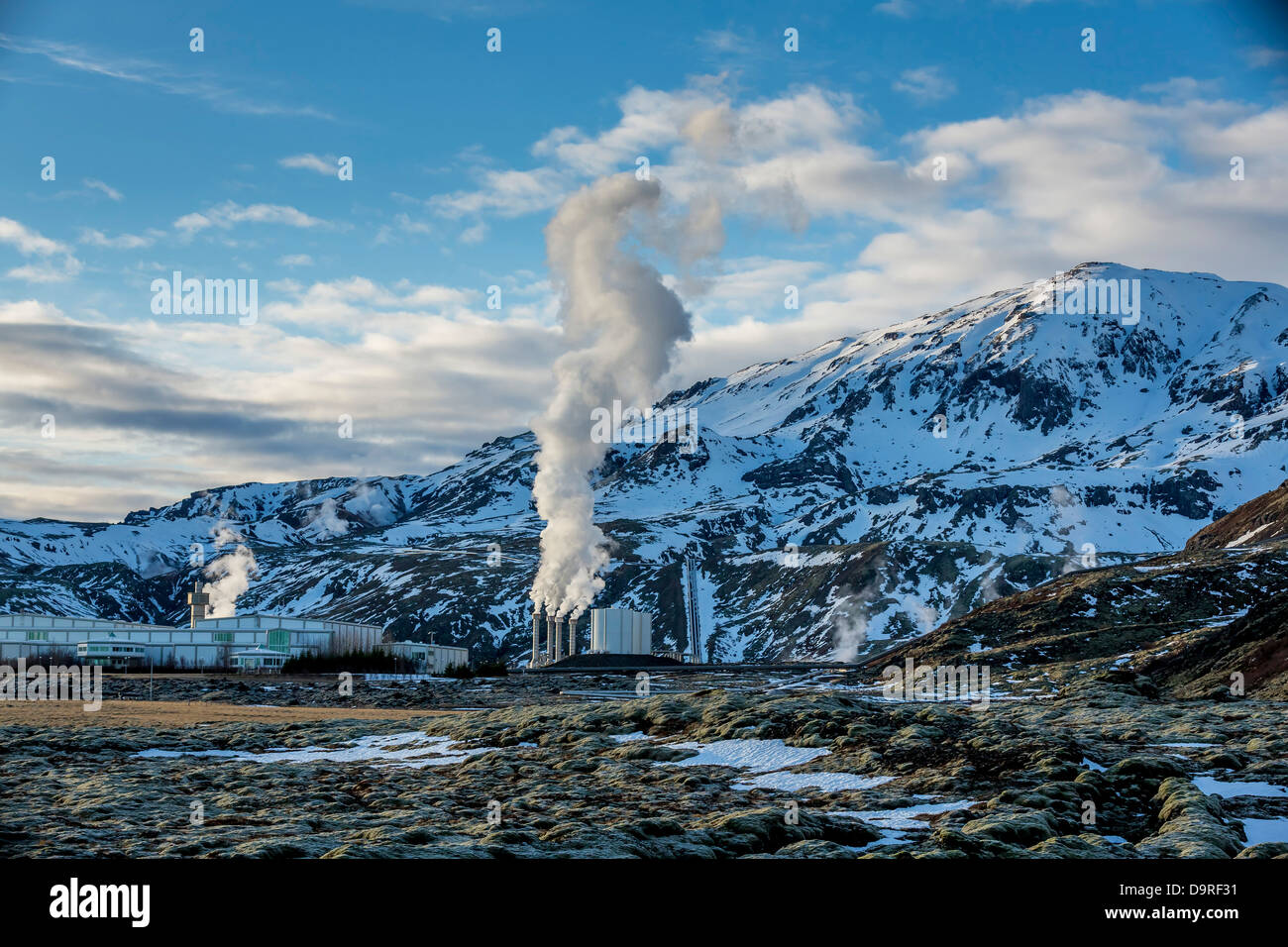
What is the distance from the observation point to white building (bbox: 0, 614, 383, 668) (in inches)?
5748

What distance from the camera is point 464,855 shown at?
24.6 meters

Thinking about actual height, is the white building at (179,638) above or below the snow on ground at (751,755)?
below

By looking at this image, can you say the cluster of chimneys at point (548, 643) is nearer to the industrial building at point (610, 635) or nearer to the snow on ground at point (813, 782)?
the industrial building at point (610, 635)

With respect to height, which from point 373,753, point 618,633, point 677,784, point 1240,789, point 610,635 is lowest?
point 610,635

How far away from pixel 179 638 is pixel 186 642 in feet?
4.18

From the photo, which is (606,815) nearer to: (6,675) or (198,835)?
(198,835)

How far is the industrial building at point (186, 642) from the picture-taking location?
474ft

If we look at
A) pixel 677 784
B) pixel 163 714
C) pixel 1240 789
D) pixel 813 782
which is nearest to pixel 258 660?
pixel 163 714

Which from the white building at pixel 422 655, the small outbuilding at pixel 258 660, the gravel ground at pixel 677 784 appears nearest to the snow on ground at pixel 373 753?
the gravel ground at pixel 677 784

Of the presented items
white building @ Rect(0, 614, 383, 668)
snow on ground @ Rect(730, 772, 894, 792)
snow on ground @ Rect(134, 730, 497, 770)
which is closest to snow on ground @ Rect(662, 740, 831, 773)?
snow on ground @ Rect(730, 772, 894, 792)

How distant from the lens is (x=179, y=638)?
151125 mm

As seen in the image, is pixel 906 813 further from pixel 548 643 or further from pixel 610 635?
pixel 548 643

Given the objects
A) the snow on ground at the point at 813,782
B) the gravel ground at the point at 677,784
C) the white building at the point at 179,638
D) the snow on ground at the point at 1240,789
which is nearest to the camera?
the gravel ground at the point at 677,784
